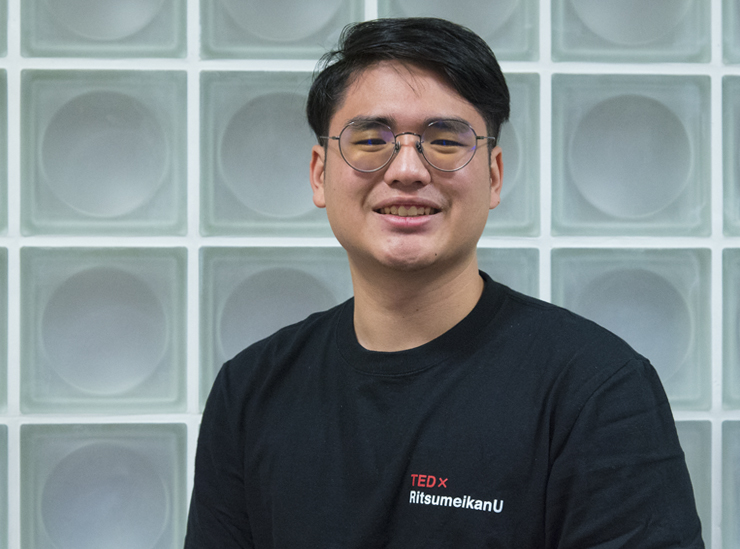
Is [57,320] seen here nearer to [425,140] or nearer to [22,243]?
[22,243]

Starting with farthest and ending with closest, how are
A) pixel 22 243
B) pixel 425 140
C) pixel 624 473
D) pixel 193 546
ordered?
pixel 22 243 < pixel 193 546 < pixel 425 140 < pixel 624 473

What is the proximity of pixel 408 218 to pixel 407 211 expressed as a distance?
0.04ft

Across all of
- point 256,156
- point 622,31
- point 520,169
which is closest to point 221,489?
point 256,156

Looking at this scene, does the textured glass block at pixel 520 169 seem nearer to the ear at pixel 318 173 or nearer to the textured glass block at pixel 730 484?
the ear at pixel 318 173

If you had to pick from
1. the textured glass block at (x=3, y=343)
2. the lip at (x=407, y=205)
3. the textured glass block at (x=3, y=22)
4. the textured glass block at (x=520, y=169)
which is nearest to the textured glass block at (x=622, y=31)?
the textured glass block at (x=520, y=169)

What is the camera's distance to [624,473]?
74 cm

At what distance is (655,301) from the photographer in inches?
53.3

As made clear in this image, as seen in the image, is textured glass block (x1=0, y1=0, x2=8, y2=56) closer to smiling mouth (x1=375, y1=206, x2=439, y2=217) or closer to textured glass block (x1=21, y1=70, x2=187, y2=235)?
textured glass block (x1=21, y1=70, x2=187, y2=235)

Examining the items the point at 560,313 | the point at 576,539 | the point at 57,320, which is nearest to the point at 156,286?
the point at 57,320

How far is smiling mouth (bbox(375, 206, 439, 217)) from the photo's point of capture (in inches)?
34.4

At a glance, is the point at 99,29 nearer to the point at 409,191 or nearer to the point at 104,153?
the point at 104,153

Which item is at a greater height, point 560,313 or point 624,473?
point 560,313

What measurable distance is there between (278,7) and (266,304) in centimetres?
61

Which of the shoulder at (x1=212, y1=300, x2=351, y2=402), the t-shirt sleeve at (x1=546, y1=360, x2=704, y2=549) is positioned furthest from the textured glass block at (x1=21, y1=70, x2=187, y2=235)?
the t-shirt sleeve at (x1=546, y1=360, x2=704, y2=549)
